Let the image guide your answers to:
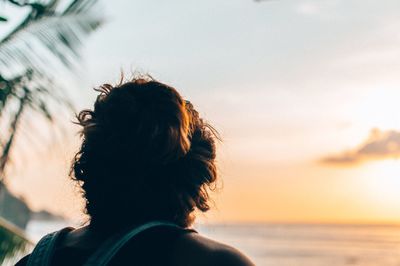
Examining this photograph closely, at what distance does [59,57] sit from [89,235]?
41.0 inches

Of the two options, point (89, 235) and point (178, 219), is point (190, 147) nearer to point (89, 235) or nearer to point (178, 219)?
point (178, 219)

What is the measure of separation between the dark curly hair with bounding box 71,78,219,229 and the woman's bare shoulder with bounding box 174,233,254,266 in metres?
0.17

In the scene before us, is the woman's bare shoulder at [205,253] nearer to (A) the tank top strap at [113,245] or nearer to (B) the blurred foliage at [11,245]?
(A) the tank top strap at [113,245]

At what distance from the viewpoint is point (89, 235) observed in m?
1.63

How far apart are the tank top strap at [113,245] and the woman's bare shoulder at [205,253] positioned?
7 centimetres

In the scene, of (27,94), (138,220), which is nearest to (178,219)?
(138,220)

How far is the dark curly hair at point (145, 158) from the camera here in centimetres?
161

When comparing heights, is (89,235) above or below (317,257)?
above

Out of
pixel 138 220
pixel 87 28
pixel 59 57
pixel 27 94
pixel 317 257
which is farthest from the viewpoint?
pixel 317 257

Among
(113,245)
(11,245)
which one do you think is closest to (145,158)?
(113,245)

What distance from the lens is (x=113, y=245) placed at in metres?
1.49

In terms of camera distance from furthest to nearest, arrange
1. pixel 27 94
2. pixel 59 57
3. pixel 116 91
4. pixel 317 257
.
Result: pixel 317 257
pixel 59 57
pixel 27 94
pixel 116 91

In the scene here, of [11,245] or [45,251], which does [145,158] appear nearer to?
[45,251]

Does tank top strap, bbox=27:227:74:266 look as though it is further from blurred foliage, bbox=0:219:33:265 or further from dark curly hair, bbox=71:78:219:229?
blurred foliage, bbox=0:219:33:265
